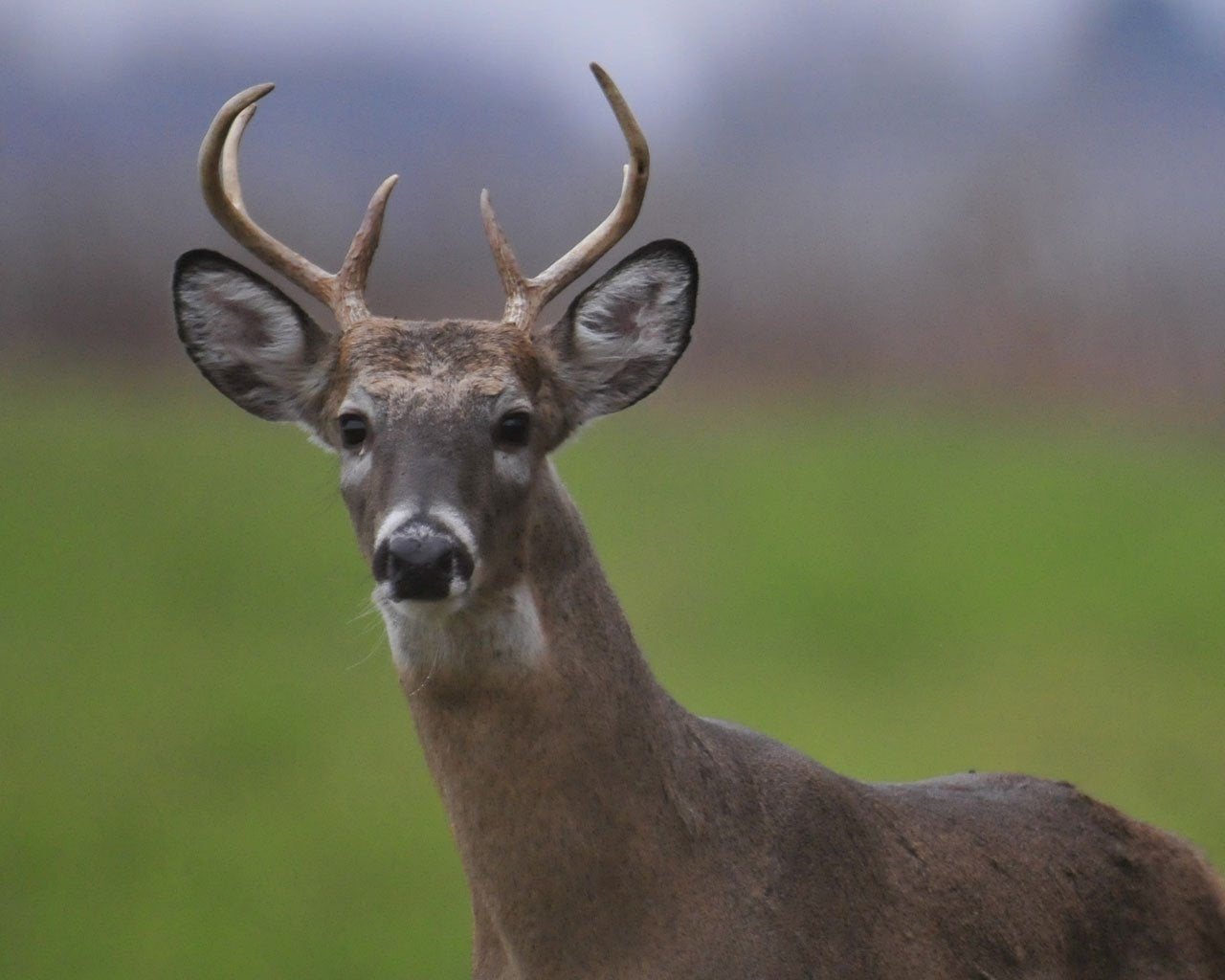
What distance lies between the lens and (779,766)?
21.5 feet

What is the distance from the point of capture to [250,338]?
267 inches

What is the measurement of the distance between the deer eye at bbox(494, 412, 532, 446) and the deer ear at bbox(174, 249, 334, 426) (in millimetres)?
662

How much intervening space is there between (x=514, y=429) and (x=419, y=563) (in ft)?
2.31

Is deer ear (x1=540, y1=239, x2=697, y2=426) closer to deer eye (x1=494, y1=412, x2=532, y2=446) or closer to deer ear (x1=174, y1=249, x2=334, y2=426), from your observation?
deer eye (x1=494, y1=412, x2=532, y2=446)

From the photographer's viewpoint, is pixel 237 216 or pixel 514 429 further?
pixel 237 216

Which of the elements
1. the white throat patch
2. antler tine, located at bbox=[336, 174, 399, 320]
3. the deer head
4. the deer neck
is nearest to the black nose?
the deer head

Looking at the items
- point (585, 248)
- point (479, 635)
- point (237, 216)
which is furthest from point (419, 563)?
point (237, 216)

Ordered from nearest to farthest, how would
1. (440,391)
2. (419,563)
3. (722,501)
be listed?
(419,563) < (440,391) < (722,501)

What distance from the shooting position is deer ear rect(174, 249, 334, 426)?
6660mm

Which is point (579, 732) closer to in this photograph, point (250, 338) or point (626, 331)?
point (626, 331)

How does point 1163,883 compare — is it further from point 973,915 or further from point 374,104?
point 374,104

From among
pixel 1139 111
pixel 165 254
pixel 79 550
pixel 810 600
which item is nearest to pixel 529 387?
pixel 810 600

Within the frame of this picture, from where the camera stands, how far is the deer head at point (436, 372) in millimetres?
5961

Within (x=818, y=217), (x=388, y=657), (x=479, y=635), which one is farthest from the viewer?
(x=818, y=217)
